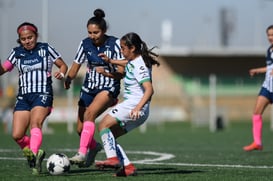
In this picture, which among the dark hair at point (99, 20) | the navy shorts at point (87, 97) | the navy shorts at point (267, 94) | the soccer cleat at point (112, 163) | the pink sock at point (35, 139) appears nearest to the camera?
the soccer cleat at point (112, 163)

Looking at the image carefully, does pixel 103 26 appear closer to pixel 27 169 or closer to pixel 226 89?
pixel 27 169

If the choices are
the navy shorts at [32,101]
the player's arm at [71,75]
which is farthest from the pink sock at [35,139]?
the player's arm at [71,75]

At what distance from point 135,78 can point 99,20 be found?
1403 millimetres

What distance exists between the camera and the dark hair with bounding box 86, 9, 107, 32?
11289 mm

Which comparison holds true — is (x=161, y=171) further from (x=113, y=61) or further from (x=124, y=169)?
(x=113, y=61)

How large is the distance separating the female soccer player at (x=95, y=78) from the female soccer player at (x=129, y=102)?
820 millimetres

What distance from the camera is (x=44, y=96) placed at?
442 inches

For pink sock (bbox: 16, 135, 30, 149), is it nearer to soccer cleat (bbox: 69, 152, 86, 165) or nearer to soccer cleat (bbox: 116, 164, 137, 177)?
soccer cleat (bbox: 69, 152, 86, 165)

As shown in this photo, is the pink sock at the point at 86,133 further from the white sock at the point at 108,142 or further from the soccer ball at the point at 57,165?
the white sock at the point at 108,142

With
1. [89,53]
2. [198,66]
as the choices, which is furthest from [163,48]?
[89,53]

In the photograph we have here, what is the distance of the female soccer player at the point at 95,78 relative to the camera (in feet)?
37.2

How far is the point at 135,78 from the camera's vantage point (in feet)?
33.8

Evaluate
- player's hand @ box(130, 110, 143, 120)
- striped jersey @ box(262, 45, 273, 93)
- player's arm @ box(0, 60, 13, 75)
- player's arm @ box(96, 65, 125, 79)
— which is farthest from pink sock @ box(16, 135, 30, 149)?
striped jersey @ box(262, 45, 273, 93)

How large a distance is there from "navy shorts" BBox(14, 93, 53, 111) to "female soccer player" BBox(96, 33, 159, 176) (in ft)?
3.96
